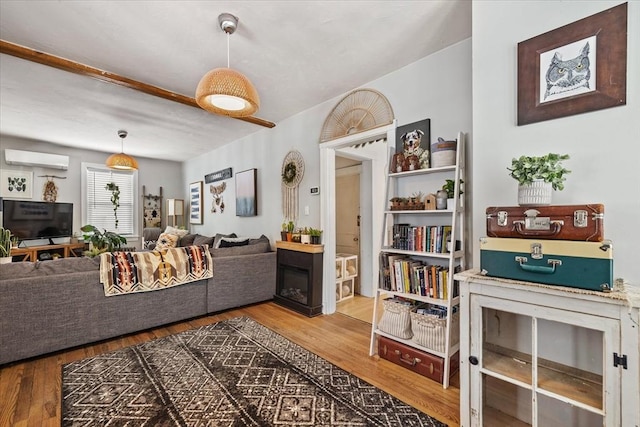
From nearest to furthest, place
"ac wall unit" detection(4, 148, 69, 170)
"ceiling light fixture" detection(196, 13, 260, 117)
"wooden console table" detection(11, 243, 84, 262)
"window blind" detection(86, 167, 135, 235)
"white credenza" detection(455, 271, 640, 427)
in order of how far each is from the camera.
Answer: "white credenza" detection(455, 271, 640, 427) → "ceiling light fixture" detection(196, 13, 260, 117) → "wooden console table" detection(11, 243, 84, 262) → "ac wall unit" detection(4, 148, 69, 170) → "window blind" detection(86, 167, 135, 235)

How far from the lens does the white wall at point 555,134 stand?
1252 millimetres

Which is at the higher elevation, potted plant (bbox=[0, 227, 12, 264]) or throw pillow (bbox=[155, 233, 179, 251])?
potted plant (bbox=[0, 227, 12, 264])

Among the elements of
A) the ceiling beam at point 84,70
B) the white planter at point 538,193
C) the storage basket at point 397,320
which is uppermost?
the ceiling beam at point 84,70

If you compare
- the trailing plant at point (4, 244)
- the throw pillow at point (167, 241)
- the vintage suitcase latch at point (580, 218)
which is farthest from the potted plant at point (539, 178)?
the throw pillow at point (167, 241)

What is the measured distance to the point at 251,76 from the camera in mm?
2852

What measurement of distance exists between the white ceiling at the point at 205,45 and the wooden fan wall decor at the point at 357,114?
0.14 m

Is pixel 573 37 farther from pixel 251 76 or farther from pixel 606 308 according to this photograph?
pixel 251 76

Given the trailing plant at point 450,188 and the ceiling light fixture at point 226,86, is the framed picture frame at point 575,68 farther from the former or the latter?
the ceiling light fixture at point 226,86

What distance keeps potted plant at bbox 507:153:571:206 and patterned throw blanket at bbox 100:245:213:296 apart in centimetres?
295

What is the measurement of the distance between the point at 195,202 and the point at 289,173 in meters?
3.55

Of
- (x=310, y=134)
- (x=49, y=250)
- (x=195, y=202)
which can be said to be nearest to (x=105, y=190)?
(x=49, y=250)

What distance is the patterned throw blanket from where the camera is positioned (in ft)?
8.58

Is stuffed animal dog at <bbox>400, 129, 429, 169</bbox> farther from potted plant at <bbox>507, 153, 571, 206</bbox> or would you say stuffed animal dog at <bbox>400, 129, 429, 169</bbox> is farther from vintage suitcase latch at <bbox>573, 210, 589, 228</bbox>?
vintage suitcase latch at <bbox>573, 210, 589, 228</bbox>

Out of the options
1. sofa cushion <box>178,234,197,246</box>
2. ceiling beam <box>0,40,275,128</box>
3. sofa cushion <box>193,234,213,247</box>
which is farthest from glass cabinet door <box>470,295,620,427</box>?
sofa cushion <box>178,234,197,246</box>
